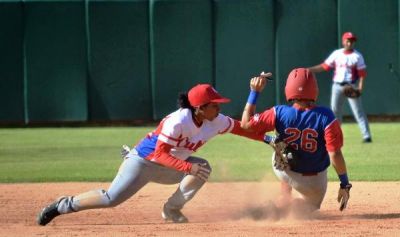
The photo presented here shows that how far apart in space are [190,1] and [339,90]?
Answer: 16.5 feet

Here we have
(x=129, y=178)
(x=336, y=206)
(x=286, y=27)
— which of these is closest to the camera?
(x=129, y=178)

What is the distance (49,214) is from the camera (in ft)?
25.9

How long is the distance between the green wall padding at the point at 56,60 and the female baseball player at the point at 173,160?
11.8 meters

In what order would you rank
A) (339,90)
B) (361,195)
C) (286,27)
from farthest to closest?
(286,27)
(339,90)
(361,195)

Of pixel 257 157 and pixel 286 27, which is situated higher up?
pixel 286 27

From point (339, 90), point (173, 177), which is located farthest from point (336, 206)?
Answer: point (339, 90)

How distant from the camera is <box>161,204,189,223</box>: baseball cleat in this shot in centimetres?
815

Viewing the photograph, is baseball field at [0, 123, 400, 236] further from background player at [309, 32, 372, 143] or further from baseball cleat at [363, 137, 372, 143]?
background player at [309, 32, 372, 143]

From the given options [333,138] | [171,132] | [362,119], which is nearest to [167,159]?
[171,132]

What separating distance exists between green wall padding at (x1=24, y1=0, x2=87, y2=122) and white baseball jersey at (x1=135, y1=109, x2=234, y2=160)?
38.7 feet

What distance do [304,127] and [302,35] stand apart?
38.4ft

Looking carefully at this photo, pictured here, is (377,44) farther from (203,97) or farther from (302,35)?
(203,97)

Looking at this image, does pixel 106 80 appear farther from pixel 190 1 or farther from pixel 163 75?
pixel 190 1

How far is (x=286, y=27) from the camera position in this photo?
19.5 meters
